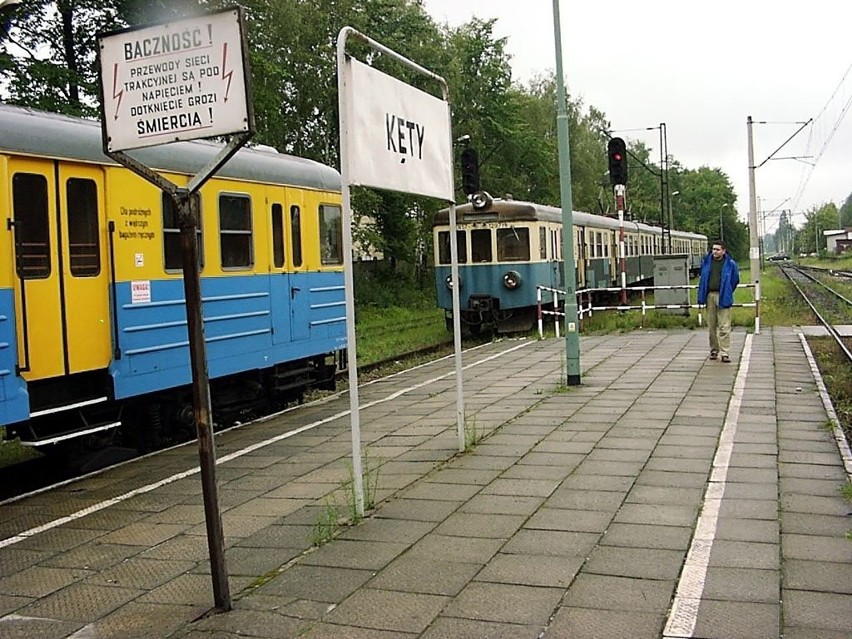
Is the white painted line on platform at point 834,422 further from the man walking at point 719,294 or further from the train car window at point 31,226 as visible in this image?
the train car window at point 31,226

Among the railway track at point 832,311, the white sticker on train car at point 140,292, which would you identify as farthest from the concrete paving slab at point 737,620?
the railway track at point 832,311

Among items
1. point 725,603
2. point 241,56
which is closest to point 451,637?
point 725,603

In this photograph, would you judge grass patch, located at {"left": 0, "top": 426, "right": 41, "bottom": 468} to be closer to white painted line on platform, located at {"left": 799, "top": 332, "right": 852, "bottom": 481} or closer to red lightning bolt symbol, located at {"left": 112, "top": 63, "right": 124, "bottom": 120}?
red lightning bolt symbol, located at {"left": 112, "top": 63, "right": 124, "bottom": 120}

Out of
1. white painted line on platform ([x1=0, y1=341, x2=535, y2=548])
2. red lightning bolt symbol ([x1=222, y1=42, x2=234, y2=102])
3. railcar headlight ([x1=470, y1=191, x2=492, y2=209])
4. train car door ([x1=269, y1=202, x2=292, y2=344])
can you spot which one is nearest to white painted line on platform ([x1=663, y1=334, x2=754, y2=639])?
red lightning bolt symbol ([x1=222, y1=42, x2=234, y2=102])

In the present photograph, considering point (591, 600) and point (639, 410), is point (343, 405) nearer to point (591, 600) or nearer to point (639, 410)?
point (639, 410)

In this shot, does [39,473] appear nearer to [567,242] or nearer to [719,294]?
[567,242]

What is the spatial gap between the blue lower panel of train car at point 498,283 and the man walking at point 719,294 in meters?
7.22

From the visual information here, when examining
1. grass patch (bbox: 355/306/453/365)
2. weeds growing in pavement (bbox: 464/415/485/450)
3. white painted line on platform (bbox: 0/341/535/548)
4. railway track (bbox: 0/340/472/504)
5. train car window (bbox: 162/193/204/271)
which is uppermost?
train car window (bbox: 162/193/204/271)

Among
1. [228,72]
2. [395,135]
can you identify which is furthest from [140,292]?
[228,72]

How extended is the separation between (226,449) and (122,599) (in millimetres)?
4108

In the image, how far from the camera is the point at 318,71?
1289 inches

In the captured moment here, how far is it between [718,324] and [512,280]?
784cm

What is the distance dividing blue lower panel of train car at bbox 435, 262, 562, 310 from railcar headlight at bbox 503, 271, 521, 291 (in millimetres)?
50

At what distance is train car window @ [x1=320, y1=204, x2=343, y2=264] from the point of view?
464 inches
